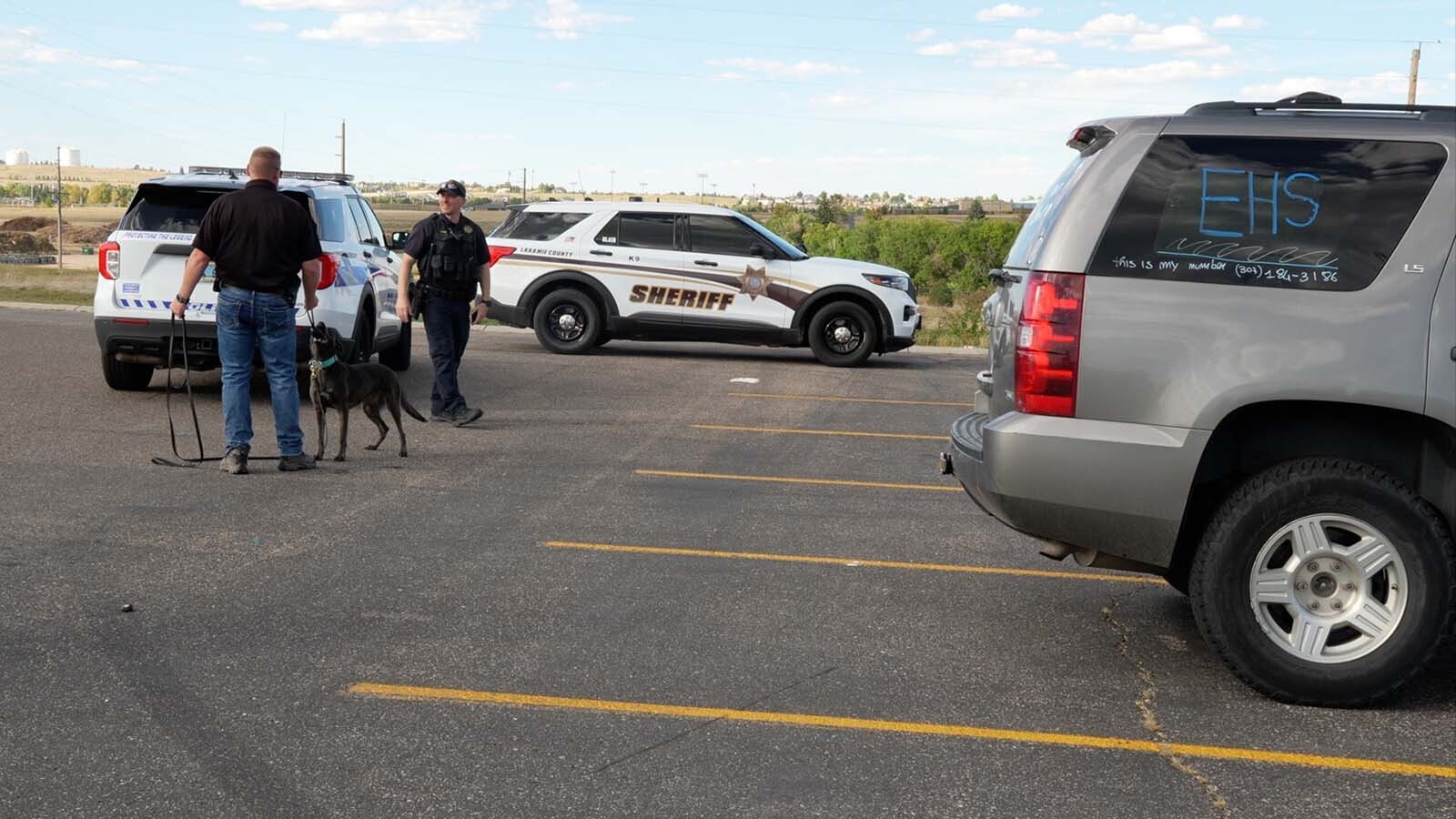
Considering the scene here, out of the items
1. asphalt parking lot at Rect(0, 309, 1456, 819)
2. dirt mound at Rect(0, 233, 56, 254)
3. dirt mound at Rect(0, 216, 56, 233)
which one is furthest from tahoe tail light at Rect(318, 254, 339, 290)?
dirt mound at Rect(0, 216, 56, 233)

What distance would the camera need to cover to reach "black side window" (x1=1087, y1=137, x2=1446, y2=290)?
5.20 m

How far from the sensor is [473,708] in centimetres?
505

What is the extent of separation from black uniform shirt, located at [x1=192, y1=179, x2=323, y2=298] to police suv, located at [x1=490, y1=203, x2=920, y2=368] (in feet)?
27.8

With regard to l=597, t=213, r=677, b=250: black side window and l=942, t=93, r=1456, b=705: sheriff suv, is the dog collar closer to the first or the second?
l=942, t=93, r=1456, b=705: sheriff suv

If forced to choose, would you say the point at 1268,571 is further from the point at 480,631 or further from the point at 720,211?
the point at 720,211

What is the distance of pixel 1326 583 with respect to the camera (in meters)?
5.34

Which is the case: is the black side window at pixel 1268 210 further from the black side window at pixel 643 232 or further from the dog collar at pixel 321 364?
the black side window at pixel 643 232

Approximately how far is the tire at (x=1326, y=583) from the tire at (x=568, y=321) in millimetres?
13068

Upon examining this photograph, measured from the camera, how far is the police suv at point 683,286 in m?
17.6

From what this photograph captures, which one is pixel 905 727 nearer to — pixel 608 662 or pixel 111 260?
pixel 608 662

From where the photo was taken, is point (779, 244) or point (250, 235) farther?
point (779, 244)

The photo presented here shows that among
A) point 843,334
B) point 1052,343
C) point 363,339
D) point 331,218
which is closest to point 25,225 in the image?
point 843,334

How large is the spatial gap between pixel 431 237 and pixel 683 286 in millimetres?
6320

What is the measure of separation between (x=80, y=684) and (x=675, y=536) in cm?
335
